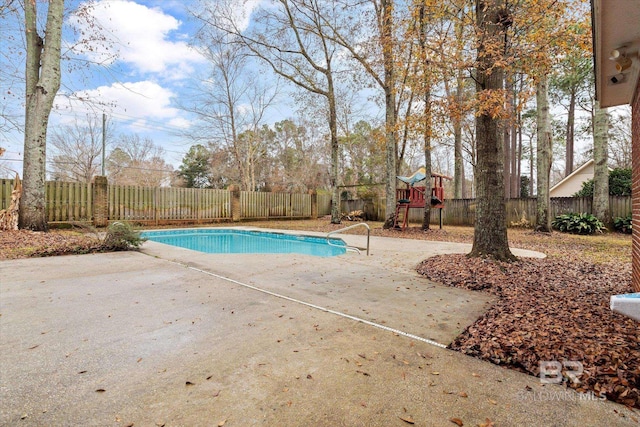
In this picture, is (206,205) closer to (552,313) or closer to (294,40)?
(294,40)

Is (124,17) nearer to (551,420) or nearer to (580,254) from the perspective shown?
(551,420)

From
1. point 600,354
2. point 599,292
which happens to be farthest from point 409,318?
point 599,292

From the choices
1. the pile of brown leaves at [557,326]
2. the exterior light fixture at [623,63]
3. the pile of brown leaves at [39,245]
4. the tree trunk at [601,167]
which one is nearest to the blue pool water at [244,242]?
the pile of brown leaves at [39,245]

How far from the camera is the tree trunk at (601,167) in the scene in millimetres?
9062

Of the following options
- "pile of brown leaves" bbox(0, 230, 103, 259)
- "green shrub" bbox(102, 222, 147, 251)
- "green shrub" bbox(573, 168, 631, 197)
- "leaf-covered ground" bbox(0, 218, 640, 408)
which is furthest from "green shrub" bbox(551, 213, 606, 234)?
"pile of brown leaves" bbox(0, 230, 103, 259)

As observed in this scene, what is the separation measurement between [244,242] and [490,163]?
7195mm

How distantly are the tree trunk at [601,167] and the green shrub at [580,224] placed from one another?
40 cm

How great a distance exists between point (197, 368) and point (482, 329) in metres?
2.16

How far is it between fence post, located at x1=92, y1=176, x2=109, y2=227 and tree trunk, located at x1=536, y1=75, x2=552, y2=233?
14.0 meters

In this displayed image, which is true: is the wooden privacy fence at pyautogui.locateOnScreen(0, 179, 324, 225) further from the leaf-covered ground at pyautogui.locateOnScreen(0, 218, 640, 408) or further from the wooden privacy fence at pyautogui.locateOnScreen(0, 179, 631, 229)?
the leaf-covered ground at pyautogui.locateOnScreen(0, 218, 640, 408)

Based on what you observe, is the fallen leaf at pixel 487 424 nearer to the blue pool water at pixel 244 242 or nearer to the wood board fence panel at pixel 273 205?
the blue pool water at pixel 244 242

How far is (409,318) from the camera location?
2770 mm

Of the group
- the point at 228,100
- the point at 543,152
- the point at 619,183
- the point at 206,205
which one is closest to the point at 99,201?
the point at 206,205

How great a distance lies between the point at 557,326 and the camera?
2424 millimetres
